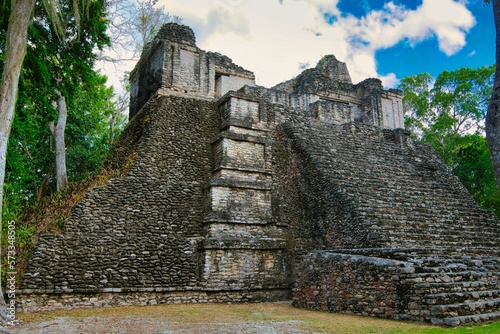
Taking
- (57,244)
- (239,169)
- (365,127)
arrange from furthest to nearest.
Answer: (365,127) → (239,169) → (57,244)

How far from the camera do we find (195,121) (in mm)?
11109

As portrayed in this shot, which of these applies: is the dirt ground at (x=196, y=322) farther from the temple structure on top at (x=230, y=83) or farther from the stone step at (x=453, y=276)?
the temple structure on top at (x=230, y=83)

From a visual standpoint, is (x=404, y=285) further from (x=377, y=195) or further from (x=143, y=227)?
(x=143, y=227)

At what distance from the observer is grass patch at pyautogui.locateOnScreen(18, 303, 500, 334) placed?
5.20m

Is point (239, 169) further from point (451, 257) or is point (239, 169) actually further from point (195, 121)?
point (451, 257)

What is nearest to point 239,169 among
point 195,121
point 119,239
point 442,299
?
point 195,121

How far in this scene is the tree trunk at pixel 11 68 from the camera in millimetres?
6512

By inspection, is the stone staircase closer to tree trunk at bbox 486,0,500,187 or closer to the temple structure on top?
tree trunk at bbox 486,0,500,187

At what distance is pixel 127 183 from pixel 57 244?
6.20ft

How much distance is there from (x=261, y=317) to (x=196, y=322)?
3.66 ft

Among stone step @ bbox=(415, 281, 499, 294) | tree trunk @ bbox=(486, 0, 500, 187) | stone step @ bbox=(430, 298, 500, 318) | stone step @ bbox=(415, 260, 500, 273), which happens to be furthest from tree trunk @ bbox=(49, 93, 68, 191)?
tree trunk @ bbox=(486, 0, 500, 187)

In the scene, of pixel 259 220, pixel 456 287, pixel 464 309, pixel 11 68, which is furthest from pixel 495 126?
pixel 11 68

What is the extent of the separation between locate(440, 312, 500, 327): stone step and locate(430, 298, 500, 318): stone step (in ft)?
0.24

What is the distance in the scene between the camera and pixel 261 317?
→ 6.59m
